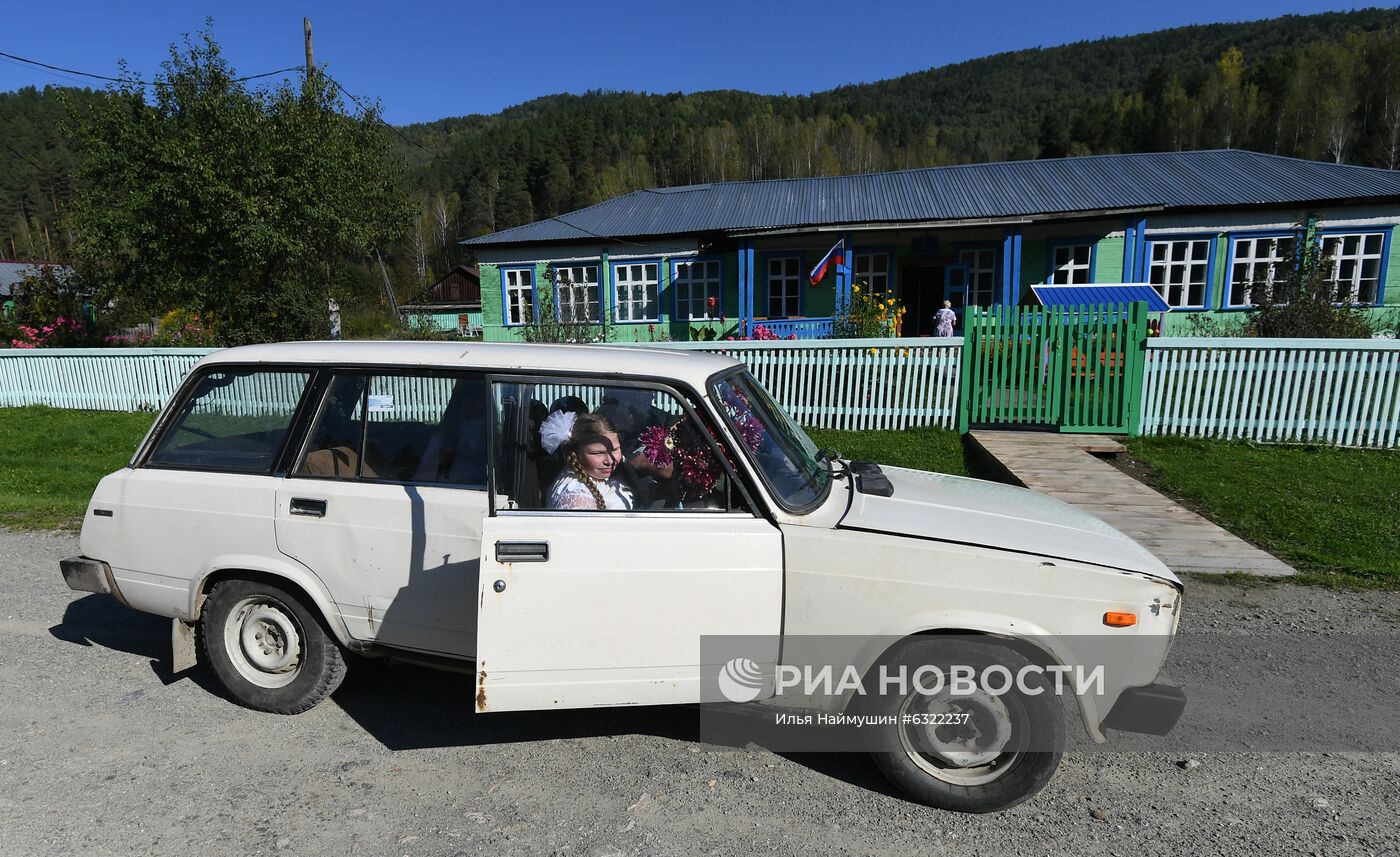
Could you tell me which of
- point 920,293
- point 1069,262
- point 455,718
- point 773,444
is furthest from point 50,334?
point 1069,262

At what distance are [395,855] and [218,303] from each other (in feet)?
63.9

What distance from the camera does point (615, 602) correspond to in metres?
2.78

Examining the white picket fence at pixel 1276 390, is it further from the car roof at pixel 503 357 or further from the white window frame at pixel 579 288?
the white window frame at pixel 579 288

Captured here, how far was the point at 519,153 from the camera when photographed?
8006 centimetres

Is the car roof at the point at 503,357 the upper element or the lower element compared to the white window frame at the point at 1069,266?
lower

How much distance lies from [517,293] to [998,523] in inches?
950

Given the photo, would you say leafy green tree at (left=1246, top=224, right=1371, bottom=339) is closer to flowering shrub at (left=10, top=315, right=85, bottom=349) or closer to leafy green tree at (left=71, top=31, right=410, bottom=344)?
leafy green tree at (left=71, top=31, right=410, bottom=344)

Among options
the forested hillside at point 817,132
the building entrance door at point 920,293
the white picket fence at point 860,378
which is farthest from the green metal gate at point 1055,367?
the forested hillside at point 817,132

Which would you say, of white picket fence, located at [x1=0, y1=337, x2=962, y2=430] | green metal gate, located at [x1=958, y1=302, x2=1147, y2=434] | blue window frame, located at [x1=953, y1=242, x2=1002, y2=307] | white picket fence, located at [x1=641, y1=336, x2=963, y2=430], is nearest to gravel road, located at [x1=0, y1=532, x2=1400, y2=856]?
white picket fence, located at [x1=0, y1=337, x2=962, y2=430]

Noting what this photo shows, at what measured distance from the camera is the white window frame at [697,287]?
23031 mm

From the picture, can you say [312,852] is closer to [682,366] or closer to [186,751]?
[186,751]

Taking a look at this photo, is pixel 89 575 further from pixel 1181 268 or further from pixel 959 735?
pixel 1181 268

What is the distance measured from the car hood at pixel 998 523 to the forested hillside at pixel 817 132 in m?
23.6

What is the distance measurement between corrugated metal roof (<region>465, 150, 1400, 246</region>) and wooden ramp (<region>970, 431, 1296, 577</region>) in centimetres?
1099
